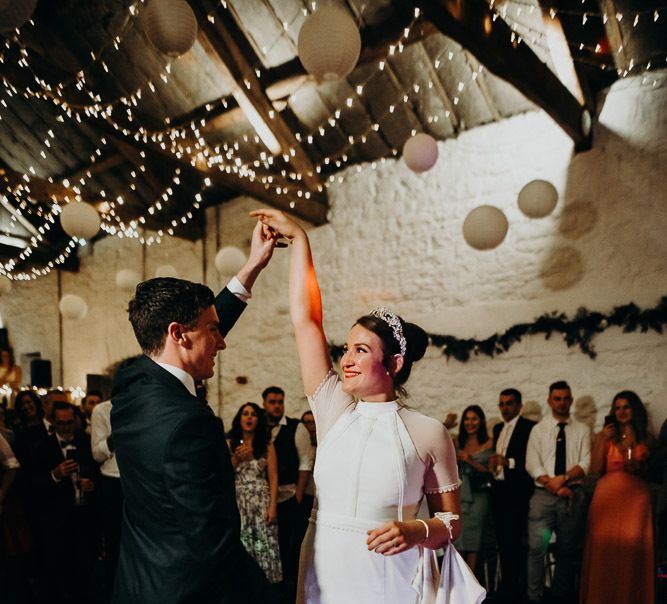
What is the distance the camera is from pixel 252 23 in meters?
5.71

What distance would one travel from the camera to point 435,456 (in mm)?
1690

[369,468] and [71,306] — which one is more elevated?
[71,306]

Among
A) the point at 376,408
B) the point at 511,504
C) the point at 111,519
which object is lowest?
the point at 111,519

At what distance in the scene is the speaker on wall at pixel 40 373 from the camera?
9.80 meters

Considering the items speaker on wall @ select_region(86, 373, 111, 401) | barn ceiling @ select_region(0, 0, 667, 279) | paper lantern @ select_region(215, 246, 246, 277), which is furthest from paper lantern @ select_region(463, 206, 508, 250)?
speaker on wall @ select_region(86, 373, 111, 401)

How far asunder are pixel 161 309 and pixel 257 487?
10.0 feet

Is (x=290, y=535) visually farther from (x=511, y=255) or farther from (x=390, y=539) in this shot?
(x=390, y=539)

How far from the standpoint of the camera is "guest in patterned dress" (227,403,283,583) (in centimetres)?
415

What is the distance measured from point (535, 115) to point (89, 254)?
716 cm

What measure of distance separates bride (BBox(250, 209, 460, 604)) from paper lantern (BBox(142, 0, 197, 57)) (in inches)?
76.9

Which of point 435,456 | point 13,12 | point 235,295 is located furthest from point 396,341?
point 13,12

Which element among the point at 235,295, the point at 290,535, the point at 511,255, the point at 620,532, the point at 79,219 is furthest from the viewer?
the point at 511,255

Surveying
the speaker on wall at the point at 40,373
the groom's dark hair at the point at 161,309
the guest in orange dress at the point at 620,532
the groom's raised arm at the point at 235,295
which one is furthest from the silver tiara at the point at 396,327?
the speaker on wall at the point at 40,373

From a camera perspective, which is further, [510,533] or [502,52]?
[510,533]
